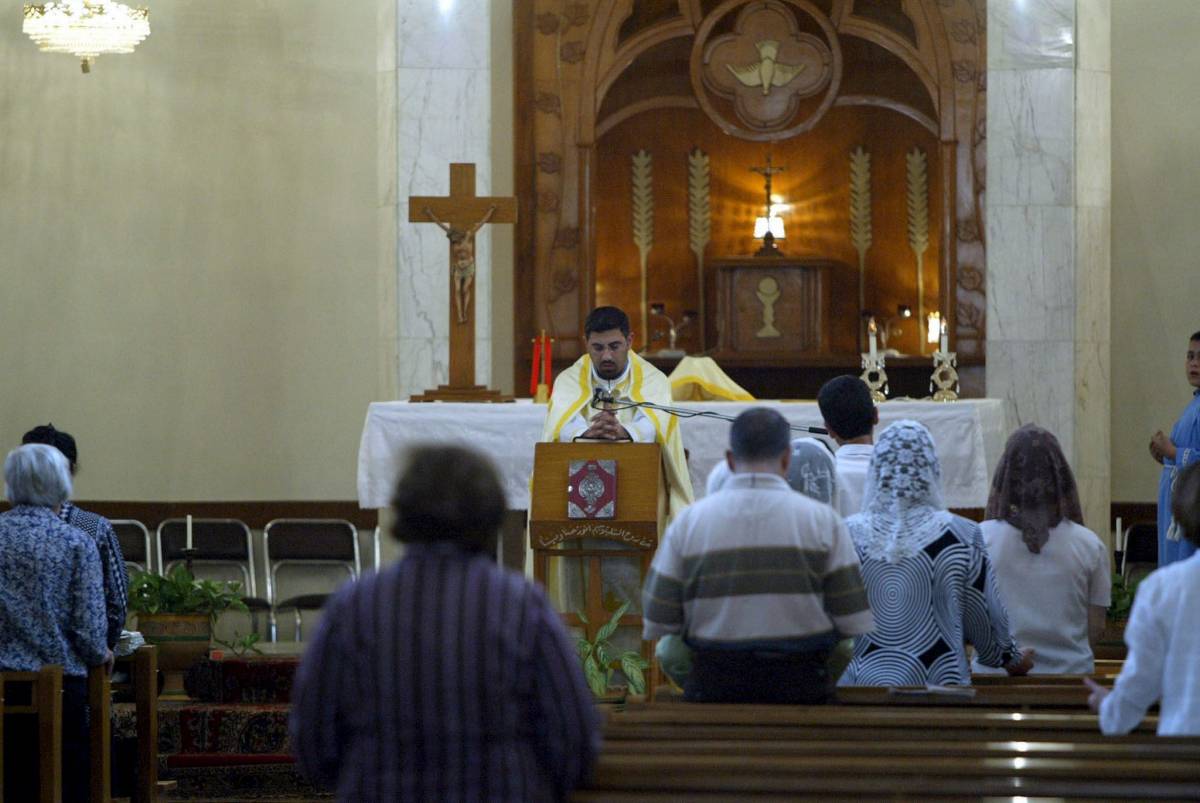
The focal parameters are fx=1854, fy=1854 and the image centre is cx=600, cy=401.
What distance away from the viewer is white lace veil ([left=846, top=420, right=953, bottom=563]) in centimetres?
489

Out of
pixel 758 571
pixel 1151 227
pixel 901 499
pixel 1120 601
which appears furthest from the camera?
pixel 1151 227

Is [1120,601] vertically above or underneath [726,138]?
underneath

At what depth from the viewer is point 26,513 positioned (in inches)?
253

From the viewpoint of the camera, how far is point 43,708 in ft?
20.6

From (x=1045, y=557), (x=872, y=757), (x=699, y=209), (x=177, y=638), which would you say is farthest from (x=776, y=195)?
(x=872, y=757)

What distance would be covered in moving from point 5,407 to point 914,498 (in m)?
8.44

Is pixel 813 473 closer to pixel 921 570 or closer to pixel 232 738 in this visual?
pixel 921 570

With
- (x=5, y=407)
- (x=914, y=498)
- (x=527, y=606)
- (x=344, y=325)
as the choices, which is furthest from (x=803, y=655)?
(x=5, y=407)

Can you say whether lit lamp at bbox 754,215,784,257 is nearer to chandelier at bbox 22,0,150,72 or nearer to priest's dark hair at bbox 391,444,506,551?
chandelier at bbox 22,0,150,72

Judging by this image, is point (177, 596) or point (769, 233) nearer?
point (177, 596)

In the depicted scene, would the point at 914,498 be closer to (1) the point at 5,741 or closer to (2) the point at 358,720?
(2) the point at 358,720

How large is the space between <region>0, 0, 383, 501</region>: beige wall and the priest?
4222 mm

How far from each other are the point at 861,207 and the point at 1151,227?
219 cm

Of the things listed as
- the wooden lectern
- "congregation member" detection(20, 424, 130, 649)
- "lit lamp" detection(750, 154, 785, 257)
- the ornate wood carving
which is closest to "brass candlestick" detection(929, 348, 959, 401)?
the ornate wood carving
